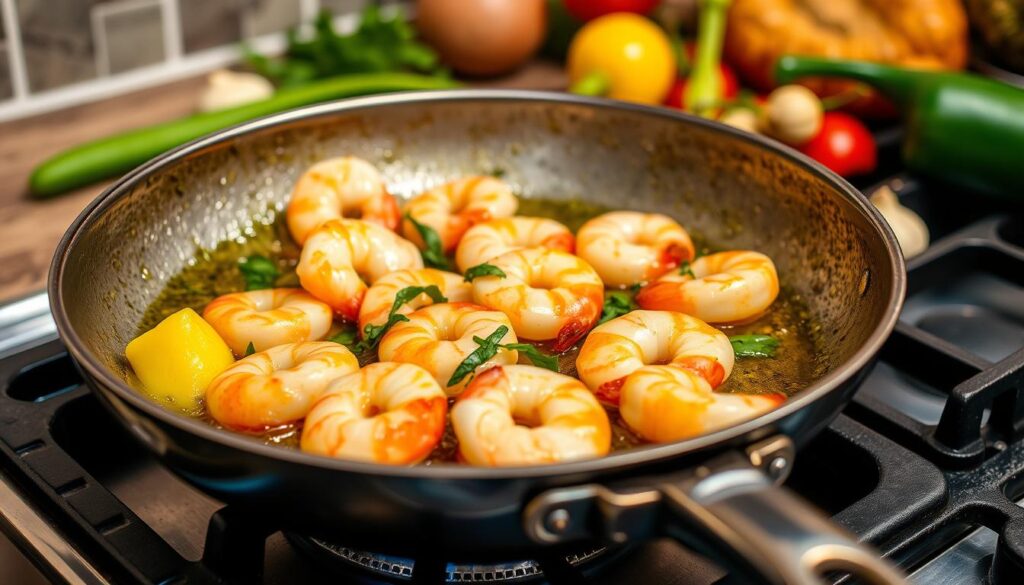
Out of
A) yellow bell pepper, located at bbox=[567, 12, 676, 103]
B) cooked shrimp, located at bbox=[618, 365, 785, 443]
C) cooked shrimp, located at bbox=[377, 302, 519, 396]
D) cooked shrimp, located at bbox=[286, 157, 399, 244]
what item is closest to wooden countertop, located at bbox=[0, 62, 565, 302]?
yellow bell pepper, located at bbox=[567, 12, 676, 103]

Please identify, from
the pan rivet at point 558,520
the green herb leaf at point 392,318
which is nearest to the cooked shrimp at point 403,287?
the green herb leaf at point 392,318

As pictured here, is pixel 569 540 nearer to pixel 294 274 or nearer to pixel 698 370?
pixel 698 370

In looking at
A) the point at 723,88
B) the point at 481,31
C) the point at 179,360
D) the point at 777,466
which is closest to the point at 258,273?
the point at 179,360

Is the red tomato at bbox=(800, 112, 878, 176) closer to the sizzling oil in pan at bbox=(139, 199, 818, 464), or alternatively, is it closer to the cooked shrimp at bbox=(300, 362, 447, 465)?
the sizzling oil in pan at bbox=(139, 199, 818, 464)

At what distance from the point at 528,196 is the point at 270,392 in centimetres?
60

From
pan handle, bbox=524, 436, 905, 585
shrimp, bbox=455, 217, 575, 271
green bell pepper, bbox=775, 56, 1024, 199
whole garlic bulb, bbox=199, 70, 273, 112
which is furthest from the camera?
whole garlic bulb, bbox=199, 70, 273, 112

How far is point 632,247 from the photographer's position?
3.75 feet

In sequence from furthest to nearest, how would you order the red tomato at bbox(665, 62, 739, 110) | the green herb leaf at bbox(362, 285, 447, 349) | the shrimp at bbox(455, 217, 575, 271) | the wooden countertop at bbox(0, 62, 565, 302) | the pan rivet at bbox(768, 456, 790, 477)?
the red tomato at bbox(665, 62, 739, 110), the wooden countertop at bbox(0, 62, 565, 302), the shrimp at bbox(455, 217, 575, 271), the green herb leaf at bbox(362, 285, 447, 349), the pan rivet at bbox(768, 456, 790, 477)

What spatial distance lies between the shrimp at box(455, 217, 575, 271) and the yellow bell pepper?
0.54 meters

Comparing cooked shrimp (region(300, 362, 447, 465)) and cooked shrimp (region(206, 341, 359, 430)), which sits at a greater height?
cooked shrimp (region(300, 362, 447, 465))

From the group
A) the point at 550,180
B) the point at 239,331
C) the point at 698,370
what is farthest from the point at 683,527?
the point at 550,180

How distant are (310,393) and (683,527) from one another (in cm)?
36

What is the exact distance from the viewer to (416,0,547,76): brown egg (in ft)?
5.87

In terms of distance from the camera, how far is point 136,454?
1.10m
